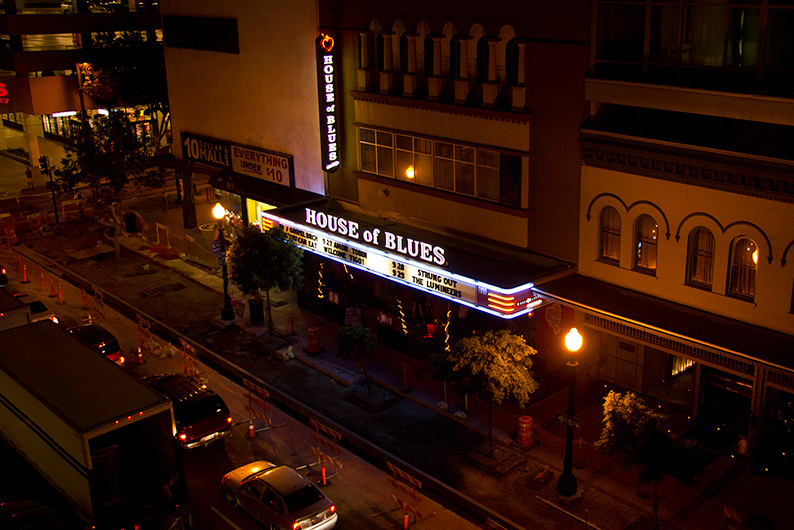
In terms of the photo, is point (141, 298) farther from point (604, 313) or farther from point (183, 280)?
point (604, 313)

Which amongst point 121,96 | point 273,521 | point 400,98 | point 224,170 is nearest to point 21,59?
point 121,96

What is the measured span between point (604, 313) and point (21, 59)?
46.8 metres

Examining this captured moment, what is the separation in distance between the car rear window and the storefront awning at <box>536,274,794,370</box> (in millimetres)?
10640

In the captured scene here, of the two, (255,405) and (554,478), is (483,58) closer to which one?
(554,478)

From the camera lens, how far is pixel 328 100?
33.9 metres

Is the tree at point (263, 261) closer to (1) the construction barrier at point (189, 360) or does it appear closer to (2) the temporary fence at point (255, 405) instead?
(1) the construction barrier at point (189, 360)

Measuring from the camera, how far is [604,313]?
23.6 meters

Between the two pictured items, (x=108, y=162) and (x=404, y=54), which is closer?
(x=404, y=54)

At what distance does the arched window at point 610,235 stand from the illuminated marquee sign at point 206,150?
22216 mm

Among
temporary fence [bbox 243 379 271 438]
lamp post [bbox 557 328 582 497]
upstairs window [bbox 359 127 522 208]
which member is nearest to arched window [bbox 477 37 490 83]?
upstairs window [bbox 359 127 522 208]

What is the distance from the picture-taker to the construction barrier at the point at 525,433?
25531 mm

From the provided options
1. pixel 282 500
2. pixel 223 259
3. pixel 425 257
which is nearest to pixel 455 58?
pixel 425 257

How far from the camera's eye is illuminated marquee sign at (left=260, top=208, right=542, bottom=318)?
25.9 metres

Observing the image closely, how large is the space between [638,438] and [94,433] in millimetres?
13107
